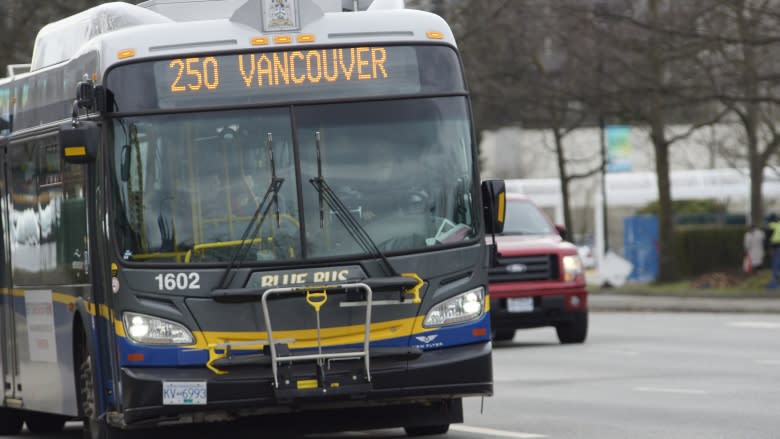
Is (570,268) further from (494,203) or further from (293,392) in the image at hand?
(293,392)

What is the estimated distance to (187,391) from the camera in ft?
33.0

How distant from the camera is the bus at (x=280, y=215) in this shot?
10.1 m

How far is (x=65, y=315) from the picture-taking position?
39.0 feet

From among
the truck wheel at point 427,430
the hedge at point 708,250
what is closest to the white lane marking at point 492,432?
the truck wheel at point 427,430

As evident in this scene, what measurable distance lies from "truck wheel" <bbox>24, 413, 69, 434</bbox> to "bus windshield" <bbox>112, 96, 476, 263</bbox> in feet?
15.3

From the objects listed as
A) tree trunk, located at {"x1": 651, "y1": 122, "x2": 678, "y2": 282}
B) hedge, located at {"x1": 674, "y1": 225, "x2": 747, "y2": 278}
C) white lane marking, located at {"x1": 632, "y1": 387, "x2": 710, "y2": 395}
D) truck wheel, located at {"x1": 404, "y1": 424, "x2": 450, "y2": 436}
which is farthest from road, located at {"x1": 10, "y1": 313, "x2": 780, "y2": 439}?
hedge, located at {"x1": 674, "y1": 225, "x2": 747, "y2": 278}

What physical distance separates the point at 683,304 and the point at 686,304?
8 cm

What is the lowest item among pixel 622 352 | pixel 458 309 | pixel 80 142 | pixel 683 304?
pixel 683 304

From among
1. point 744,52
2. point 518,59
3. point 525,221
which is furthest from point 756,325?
point 518,59

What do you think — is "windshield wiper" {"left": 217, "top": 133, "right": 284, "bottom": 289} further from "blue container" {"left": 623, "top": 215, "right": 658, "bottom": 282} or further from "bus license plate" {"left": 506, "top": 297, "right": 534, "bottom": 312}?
"blue container" {"left": 623, "top": 215, "right": 658, "bottom": 282}

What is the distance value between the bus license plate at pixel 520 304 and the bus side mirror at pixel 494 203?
422 inches

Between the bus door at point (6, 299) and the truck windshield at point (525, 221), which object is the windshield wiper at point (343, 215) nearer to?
the bus door at point (6, 299)

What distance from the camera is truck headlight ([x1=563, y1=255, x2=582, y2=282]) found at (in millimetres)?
22047

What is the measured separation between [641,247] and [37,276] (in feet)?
123
